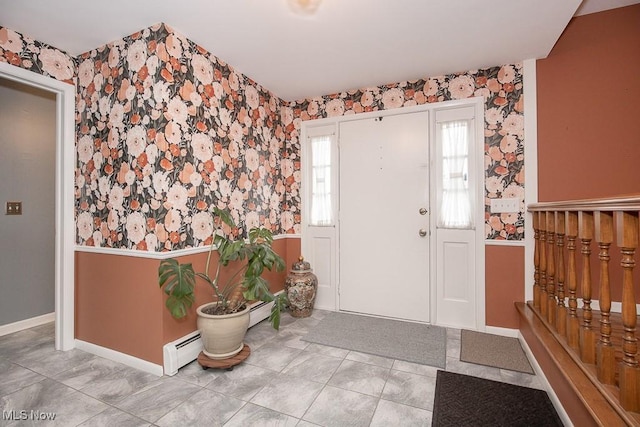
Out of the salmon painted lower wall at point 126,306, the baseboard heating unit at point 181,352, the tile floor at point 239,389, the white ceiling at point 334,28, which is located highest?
the white ceiling at point 334,28

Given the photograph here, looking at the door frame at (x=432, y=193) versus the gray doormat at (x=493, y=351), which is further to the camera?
the door frame at (x=432, y=193)

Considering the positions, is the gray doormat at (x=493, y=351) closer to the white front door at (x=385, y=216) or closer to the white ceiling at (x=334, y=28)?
the white front door at (x=385, y=216)

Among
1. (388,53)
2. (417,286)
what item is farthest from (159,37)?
(417,286)

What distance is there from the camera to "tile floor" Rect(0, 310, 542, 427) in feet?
5.14

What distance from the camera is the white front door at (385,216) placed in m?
2.87

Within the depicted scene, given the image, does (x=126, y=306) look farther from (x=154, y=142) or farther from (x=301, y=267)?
(x=301, y=267)

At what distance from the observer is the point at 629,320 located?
112cm

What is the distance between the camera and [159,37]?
2.02 metres

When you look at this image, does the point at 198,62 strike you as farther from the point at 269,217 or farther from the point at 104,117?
the point at 269,217

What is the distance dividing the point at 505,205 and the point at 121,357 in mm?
3319

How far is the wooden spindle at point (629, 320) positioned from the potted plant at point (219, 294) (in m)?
1.81

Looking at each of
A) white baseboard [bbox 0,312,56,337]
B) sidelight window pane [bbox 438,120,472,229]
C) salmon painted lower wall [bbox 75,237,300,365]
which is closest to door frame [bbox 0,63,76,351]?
salmon painted lower wall [bbox 75,237,300,365]
